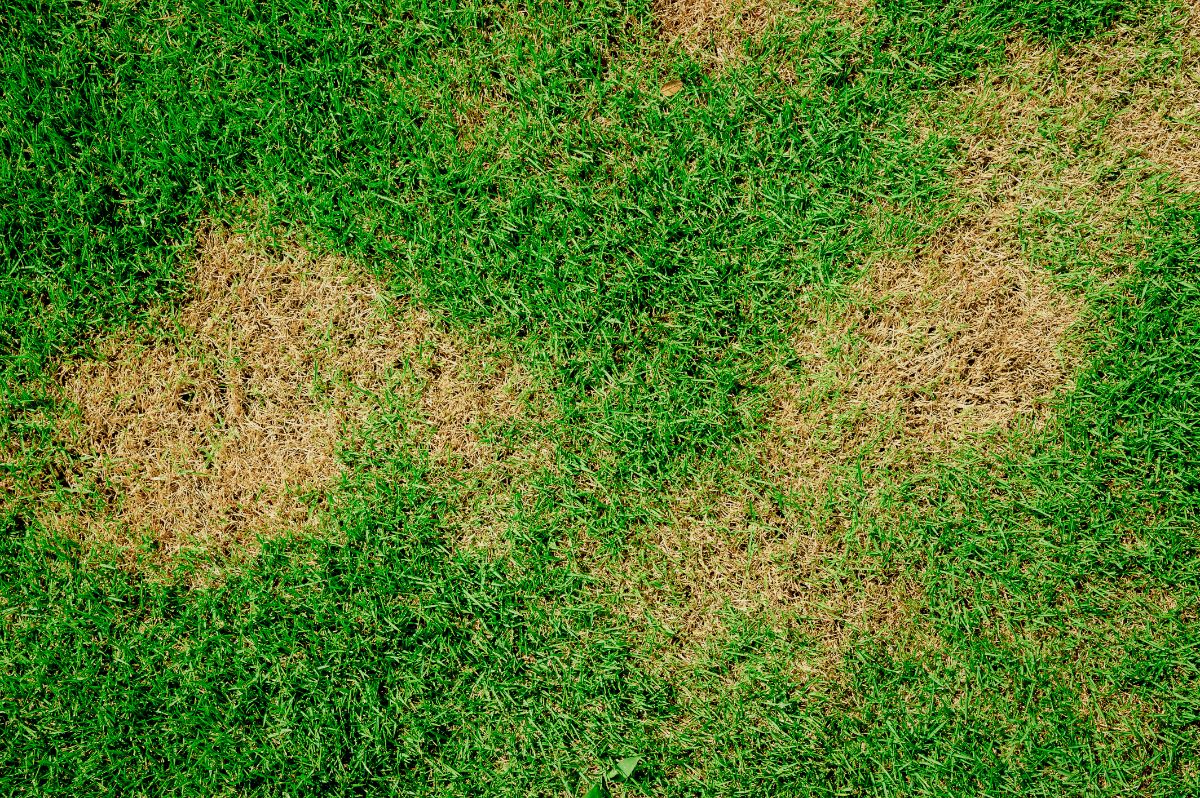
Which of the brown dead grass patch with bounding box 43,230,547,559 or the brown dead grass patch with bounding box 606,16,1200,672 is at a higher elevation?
the brown dead grass patch with bounding box 606,16,1200,672

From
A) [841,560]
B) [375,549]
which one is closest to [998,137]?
[841,560]

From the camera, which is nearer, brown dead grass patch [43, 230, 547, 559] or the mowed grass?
the mowed grass

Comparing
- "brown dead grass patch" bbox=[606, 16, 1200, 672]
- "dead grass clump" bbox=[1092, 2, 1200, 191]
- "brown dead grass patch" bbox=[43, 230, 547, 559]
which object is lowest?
"brown dead grass patch" bbox=[43, 230, 547, 559]

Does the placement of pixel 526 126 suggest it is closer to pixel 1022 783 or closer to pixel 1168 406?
pixel 1168 406

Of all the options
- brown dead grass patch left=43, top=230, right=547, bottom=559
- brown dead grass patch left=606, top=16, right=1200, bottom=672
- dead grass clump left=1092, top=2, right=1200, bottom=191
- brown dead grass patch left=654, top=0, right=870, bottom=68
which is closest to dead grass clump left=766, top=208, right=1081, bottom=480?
brown dead grass patch left=606, top=16, right=1200, bottom=672

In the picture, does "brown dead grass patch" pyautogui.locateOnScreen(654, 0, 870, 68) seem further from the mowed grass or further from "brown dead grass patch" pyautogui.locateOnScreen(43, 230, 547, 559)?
"brown dead grass patch" pyautogui.locateOnScreen(43, 230, 547, 559)

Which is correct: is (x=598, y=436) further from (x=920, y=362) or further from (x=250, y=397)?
(x=250, y=397)

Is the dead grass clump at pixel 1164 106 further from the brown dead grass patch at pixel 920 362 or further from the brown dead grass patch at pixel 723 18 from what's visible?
the brown dead grass patch at pixel 723 18
